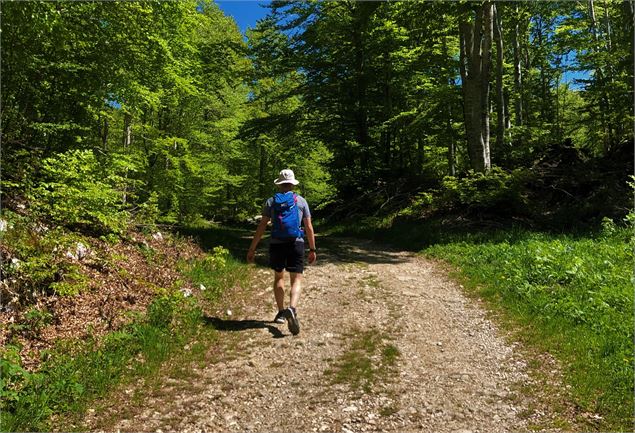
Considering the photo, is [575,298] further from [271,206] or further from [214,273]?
[214,273]

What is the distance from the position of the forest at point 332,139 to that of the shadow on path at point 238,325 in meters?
1.69

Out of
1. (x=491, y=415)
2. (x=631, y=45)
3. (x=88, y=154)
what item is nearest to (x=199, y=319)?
(x=88, y=154)

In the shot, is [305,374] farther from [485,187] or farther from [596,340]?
[485,187]

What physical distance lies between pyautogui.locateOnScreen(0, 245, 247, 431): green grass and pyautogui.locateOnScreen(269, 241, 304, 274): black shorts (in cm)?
159

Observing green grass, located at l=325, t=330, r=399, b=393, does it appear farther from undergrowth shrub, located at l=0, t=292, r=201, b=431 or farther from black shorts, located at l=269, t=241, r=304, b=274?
undergrowth shrub, located at l=0, t=292, r=201, b=431

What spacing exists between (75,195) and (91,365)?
12.5 feet

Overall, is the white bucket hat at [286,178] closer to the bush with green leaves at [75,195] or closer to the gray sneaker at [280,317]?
the gray sneaker at [280,317]

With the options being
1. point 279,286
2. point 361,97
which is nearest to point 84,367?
point 279,286

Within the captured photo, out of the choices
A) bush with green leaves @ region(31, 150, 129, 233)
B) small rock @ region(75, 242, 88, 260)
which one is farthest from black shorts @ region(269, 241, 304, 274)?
bush with green leaves @ region(31, 150, 129, 233)

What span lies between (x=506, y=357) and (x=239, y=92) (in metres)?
30.9

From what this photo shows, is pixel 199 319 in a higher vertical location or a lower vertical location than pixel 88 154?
lower

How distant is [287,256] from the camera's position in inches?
281

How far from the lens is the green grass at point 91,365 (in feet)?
14.0

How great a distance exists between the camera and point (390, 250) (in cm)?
→ 1429
